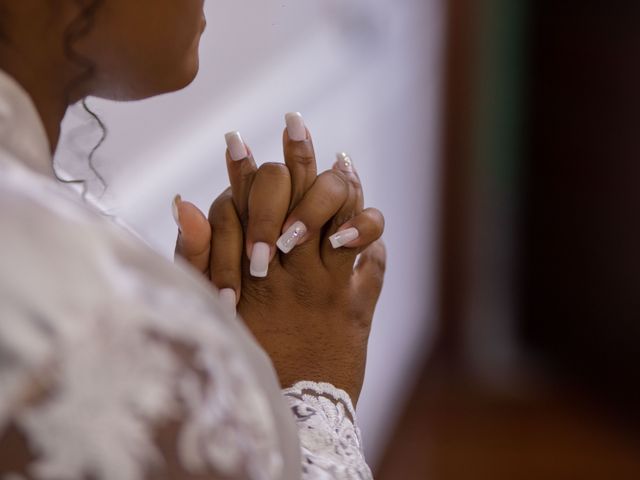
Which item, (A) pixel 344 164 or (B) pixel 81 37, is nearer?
(B) pixel 81 37

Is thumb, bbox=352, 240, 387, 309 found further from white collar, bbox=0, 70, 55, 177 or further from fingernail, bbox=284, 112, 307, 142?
white collar, bbox=0, 70, 55, 177

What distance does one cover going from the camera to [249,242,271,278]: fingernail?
0.72 m

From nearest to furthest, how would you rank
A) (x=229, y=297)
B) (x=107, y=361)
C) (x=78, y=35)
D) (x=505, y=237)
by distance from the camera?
(x=107, y=361) < (x=78, y=35) < (x=229, y=297) < (x=505, y=237)

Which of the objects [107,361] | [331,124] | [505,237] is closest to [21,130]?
[107,361]

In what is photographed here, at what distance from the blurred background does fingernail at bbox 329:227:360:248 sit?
1.20 meters

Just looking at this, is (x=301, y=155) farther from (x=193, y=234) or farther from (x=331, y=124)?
(x=331, y=124)

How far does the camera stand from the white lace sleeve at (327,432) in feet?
1.80

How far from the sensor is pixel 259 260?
28.5 inches

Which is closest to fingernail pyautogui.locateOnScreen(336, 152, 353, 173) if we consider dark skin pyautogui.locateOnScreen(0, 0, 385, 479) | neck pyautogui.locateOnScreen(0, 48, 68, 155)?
dark skin pyautogui.locateOnScreen(0, 0, 385, 479)

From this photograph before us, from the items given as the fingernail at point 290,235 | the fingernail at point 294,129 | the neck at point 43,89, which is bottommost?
the fingernail at point 290,235

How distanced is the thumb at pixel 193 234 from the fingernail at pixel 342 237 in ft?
0.30

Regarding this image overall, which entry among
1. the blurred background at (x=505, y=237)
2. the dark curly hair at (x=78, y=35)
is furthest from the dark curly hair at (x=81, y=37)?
the blurred background at (x=505, y=237)

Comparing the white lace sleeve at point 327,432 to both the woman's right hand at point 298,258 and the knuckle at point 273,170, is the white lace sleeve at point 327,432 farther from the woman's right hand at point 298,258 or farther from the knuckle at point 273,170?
the knuckle at point 273,170

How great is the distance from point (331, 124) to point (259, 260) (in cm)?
101
